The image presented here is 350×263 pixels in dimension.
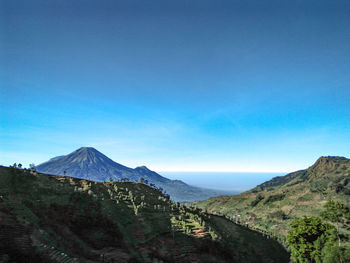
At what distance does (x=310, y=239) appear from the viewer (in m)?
45.9

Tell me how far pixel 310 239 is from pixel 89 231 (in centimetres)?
4969

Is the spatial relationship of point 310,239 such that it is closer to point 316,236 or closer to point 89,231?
point 316,236

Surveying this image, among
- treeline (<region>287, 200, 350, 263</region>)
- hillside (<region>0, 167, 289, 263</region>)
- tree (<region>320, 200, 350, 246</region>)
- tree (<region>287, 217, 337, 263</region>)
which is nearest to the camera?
hillside (<region>0, 167, 289, 263</region>)

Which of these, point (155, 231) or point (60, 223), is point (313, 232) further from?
point (60, 223)

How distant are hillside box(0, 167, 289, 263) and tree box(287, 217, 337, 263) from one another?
8231 mm

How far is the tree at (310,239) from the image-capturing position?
142ft

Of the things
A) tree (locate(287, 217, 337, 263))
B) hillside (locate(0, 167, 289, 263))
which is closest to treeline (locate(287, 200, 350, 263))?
tree (locate(287, 217, 337, 263))

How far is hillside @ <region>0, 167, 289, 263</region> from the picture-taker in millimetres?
23766

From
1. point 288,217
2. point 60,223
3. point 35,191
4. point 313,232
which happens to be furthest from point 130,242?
point 288,217

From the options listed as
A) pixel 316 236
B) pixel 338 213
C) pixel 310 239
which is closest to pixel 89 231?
pixel 310 239

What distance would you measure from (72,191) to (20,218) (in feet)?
56.1

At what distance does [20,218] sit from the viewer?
27109 millimetres

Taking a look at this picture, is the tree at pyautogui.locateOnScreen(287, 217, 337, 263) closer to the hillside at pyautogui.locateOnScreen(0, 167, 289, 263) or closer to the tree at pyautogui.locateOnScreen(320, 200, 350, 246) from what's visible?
the tree at pyautogui.locateOnScreen(320, 200, 350, 246)

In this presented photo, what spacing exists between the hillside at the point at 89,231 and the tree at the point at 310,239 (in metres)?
8.23
